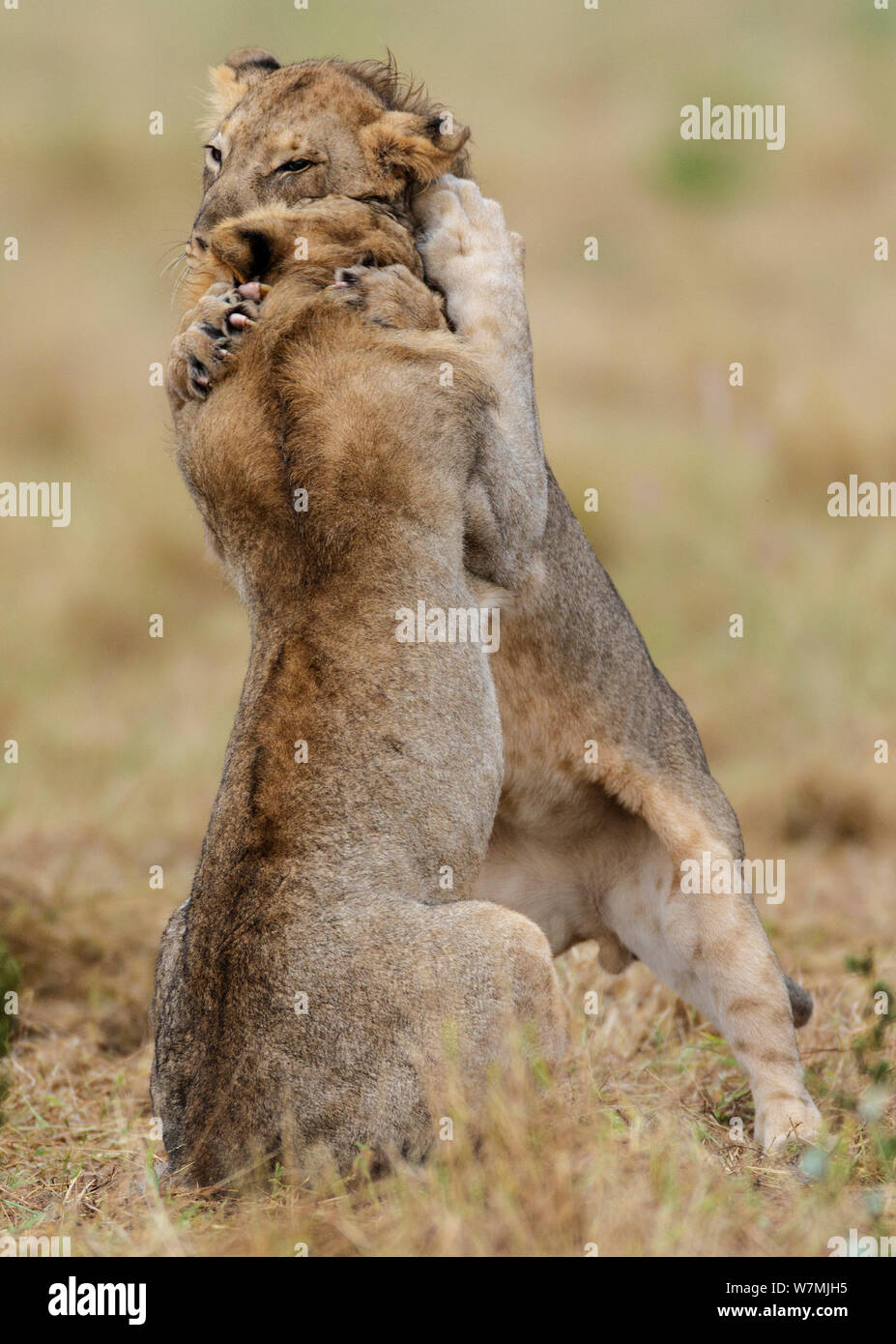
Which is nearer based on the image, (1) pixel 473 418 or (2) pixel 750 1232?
(2) pixel 750 1232

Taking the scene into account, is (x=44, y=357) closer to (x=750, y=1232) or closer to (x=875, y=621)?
(x=875, y=621)

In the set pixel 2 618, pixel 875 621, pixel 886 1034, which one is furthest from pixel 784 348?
pixel 886 1034

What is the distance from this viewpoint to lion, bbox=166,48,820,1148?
484cm

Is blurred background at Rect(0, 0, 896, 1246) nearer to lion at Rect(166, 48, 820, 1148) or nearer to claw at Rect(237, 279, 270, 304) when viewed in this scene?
lion at Rect(166, 48, 820, 1148)

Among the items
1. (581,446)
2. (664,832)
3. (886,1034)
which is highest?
(581,446)

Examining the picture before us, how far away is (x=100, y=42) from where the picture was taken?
85.5 ft

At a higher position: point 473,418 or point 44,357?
point 44,357

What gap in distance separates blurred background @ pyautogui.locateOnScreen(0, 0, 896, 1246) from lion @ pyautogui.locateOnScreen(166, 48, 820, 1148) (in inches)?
25.6

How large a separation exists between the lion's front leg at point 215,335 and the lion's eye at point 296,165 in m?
0.43

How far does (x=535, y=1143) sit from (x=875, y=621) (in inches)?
304

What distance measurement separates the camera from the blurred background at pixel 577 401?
8.75m

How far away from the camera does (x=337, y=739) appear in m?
4.12

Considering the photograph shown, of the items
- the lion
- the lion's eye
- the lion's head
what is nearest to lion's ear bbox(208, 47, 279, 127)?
the lion

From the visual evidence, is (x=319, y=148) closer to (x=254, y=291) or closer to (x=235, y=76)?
(x=254, y=291)
